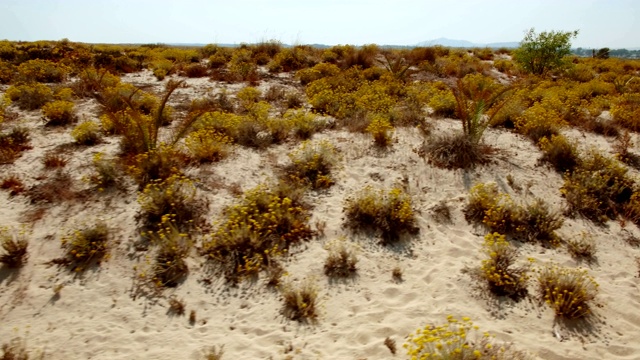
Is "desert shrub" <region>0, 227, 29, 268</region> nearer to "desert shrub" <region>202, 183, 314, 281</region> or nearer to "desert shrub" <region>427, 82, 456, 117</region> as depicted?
"desert shrub" <region>202, 183, 314, 281</region>

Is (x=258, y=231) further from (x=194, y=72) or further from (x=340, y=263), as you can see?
(x=194, y=72)

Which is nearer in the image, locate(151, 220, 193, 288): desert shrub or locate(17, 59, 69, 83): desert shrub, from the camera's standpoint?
locate(151, 220, 193, 288): desert shrub

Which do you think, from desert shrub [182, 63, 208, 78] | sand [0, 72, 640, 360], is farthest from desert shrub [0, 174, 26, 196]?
desert shrub [182, 63, 208, 78]

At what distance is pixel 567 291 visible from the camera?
421cm

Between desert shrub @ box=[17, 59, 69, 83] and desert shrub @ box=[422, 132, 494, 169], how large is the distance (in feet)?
38.2

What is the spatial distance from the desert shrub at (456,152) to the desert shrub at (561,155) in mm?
1066

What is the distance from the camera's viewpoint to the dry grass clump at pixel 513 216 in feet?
17.8

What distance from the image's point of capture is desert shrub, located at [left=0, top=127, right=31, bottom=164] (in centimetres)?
666

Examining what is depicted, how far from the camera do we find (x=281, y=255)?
5.00 m

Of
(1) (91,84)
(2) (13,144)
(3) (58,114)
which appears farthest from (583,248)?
(1) (91,84)

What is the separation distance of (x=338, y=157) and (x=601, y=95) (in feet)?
31.8

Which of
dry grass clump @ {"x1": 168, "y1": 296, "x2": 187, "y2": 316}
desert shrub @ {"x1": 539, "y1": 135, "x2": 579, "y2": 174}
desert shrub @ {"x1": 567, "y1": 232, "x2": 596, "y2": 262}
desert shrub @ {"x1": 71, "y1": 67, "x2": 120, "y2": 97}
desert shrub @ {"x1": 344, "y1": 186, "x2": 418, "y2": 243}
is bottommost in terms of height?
dry grass clump @ {"x1": 168, "y1": 296, "x2": 187, "y2": 316}

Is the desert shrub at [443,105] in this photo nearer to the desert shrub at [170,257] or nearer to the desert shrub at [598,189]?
the desert shrub at [598,189]

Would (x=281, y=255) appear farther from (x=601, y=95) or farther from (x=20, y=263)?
(x=601, y=95)
